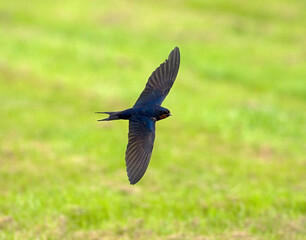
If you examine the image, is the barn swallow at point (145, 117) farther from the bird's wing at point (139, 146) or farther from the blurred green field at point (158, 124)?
the blurred green field at point (158, 124)

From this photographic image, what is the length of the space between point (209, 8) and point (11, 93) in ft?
45.6

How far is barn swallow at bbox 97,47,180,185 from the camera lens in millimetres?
4836

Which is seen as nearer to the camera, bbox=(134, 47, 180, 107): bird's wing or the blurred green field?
bbox=(134, 47, 180, 107): bird's wing

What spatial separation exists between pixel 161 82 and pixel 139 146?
3.38 ft

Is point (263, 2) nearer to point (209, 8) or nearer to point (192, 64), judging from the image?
point (209, 8)

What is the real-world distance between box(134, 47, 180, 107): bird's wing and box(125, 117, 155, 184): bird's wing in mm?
488

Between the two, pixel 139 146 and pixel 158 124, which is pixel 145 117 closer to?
pixel 139 146

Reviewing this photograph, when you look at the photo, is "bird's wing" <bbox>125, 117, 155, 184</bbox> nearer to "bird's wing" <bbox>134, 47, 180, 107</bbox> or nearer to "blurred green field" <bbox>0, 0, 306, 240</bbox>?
"bird's wing" <bbox>134, 47, 180, 107</bbox>

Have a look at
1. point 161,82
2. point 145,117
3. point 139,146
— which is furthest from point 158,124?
point 139,146

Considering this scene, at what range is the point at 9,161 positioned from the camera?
31.7 feet

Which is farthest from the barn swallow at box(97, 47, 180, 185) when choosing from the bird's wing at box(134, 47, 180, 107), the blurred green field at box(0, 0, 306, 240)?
the blurred green field at box(0, 0, 306, 240)

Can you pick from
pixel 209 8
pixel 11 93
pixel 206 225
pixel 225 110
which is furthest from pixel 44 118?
pixel 209 8

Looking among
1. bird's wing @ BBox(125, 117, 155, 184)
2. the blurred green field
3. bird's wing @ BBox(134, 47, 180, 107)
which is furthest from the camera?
the blurred green field

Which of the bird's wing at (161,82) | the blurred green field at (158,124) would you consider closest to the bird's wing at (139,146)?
the bird's wing at (161,82)
